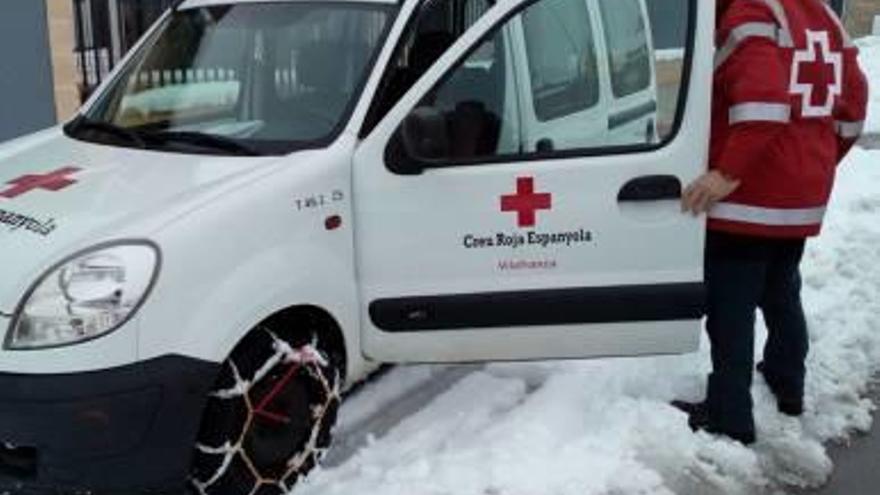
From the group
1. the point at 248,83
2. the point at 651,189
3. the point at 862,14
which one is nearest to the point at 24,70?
the point at 248,83

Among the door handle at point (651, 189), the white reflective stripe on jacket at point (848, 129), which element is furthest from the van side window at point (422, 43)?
A: the white reflective stripe on jacket at point (848, 129)

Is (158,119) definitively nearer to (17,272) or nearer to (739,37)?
(17,272)

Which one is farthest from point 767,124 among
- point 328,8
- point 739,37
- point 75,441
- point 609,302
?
point 75,441

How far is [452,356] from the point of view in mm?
4141

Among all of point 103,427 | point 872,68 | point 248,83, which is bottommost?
point 103,427

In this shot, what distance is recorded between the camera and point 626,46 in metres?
4.37

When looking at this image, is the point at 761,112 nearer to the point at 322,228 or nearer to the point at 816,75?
the point at 816,75

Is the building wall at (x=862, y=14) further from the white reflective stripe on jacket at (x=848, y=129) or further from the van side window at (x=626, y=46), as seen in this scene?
the van side window at (x=626, y=46)

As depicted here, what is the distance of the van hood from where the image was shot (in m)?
3.40

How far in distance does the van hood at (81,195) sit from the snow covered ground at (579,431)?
107 centimetres

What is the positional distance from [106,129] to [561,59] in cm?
169

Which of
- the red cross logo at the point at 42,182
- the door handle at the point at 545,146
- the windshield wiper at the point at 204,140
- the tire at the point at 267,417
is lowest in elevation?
the tire at the point at 267,417

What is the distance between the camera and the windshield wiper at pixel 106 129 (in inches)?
163

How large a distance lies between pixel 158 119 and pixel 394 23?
36.8 inches
